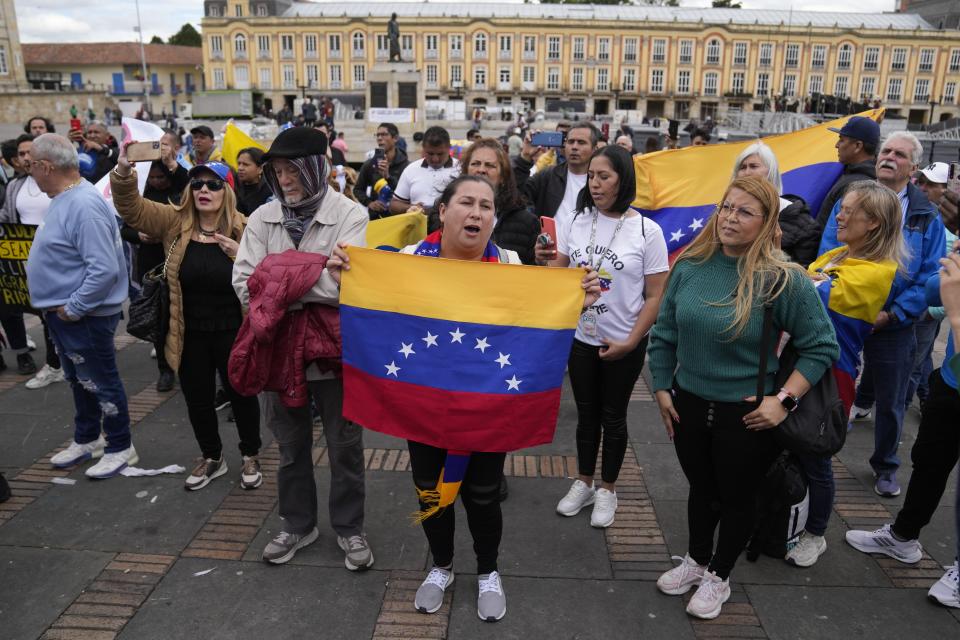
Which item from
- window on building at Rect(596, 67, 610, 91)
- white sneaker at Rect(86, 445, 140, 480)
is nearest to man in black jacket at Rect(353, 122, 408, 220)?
white sneaker at Rect(86, 445, 140, 480)

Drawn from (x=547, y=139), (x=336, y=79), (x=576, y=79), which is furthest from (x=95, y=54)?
(x=547, y=139)

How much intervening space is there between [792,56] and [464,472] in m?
89.7

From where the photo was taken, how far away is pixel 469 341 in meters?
3.03

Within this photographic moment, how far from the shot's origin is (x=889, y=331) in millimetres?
4070

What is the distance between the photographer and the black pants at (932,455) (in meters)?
3.43

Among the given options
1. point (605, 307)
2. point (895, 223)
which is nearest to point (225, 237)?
point (605, 307)

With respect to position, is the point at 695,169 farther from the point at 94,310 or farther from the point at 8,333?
the point at 8,333

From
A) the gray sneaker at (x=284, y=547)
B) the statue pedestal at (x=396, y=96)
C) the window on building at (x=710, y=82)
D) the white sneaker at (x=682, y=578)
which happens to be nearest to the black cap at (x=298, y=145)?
the gray sneaker at (x=284, y=547)

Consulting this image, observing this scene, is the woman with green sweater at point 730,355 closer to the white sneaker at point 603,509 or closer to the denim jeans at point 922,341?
the white sneaker at point 603,509

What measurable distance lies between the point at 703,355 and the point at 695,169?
281 cm

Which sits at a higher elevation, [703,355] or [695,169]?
[695,169]

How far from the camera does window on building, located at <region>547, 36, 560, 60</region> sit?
78500 millimetres

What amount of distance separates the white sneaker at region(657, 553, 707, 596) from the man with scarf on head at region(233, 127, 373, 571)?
59.4 inches

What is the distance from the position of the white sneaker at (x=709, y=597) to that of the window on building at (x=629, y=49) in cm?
8343
